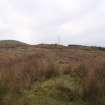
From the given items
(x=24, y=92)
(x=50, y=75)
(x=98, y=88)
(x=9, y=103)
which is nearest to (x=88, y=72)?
(x=98, y=88)

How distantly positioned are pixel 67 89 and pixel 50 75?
1.50 metres

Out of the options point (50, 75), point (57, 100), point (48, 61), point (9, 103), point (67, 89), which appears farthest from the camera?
point (48, 61)

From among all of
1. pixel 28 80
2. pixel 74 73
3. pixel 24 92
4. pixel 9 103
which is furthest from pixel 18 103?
pixel 74 73

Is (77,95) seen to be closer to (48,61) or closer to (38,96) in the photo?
(38,96)

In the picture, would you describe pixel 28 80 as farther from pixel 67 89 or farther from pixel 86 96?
pixel 86 96

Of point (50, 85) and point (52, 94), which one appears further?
point (50, 85)

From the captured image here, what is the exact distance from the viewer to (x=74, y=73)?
412 inches

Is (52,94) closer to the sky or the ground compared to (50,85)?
closer to the ground

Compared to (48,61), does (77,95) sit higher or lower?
lower

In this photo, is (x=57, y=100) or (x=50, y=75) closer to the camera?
(x=57, y=100)

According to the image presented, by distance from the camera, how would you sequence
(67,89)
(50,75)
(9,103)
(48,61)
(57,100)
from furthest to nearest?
(48,61)
(50,75)
(67,89)
(57,100)
(9,103)

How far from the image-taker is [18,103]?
760 centimetres

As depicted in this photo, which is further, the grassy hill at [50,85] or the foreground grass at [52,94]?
the grassy hill at [50,85]

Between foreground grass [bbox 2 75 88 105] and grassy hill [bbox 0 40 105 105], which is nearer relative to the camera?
foreground grass [bbox 2 75 88 105]
